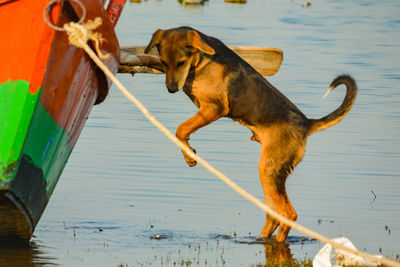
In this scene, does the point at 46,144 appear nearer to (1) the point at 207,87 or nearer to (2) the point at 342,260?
(1) the point at 207,87

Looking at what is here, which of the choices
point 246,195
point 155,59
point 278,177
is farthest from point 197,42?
point 246,195

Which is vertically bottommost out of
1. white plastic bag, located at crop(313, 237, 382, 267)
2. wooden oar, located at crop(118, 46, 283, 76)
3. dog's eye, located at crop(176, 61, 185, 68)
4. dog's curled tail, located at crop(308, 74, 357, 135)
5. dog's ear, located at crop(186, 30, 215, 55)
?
white plastic bag, located at crop(313, 237, 382, 267)

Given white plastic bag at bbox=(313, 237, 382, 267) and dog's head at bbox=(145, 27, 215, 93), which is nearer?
white plastic bag at bbox=(313, 237, 382, 267)

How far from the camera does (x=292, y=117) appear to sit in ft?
30.2

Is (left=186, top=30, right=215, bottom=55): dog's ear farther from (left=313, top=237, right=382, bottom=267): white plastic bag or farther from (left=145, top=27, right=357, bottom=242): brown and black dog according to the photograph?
(left=313, top=237, right=382, bottom=267): white plastic bag

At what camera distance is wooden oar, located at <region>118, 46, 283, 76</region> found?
947 cm

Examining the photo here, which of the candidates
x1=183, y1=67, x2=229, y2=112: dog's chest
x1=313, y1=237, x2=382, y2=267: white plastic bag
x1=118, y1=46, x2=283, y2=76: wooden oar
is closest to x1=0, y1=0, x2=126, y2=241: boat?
x1=183, y1=67, x2=229, y2=112: dog's chest

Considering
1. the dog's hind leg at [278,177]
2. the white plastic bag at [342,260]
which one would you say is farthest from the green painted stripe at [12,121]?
the dog's hind leg at [278,177]

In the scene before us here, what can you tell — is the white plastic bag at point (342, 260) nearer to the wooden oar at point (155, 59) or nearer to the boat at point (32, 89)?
the boat at point (32, 89)

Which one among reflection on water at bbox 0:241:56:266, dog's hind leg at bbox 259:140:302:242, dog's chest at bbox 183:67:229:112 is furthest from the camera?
dog's hind leg at bbox 259:140:302:242

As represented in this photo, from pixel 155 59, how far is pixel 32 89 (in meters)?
2.42

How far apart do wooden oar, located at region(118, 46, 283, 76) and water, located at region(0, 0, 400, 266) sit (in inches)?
58.8

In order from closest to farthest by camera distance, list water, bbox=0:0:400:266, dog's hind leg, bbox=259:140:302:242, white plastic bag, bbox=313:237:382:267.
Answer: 1. white plastic bag, bbox=313:237:382:267
2. water, bbox=0:0:400:266
3. dog's hind leg, bbox=259:140:302:242

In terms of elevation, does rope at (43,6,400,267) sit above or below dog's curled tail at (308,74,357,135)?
below
